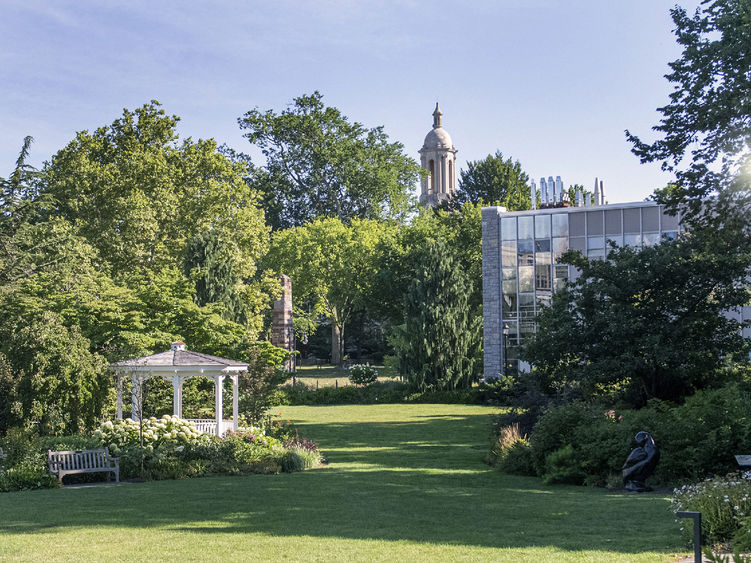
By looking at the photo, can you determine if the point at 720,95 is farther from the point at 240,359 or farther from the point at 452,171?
the point at 452,171

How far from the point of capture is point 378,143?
2589 inches

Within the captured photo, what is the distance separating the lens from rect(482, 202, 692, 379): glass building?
41.8 m

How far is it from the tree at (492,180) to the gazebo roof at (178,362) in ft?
161

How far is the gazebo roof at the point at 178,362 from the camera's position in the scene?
20.3 metres

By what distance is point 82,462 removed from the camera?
680 inches

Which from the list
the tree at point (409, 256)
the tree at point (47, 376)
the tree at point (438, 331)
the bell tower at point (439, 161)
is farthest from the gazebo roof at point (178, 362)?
the bell tower at point (439, 161)

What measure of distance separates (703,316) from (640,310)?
1624 millimetres

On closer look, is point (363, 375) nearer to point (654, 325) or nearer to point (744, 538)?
point (654, 325)

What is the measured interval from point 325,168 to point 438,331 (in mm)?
27614

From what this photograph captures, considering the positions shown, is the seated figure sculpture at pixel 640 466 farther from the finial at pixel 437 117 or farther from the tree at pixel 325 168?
the finial at pixel 437 117

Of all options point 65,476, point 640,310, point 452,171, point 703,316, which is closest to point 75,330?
point 65,476

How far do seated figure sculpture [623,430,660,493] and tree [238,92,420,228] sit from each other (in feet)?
165

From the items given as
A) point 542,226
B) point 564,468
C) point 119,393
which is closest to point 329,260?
point 542,226

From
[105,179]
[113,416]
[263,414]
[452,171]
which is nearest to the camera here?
[113,416]
